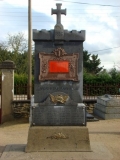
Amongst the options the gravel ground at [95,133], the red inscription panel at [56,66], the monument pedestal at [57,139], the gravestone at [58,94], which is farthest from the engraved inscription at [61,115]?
the gravel ground at [95,133]

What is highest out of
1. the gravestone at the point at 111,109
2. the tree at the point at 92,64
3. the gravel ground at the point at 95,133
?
the tree at the point at 92,64

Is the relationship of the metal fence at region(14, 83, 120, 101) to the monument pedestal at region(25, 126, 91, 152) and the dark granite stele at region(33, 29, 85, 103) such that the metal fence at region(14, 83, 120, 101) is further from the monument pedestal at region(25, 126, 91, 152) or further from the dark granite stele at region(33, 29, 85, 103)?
the monument pedestal at region(25, 126, 91, 152)

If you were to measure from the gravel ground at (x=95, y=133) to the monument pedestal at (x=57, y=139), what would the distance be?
0.80m

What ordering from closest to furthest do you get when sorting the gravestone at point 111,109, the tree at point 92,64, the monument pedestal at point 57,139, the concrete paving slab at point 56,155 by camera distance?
the concrete paving slab at point 56,155
the monument pedestal at point 57,139
the gravestone at point 111,109
the tree at point 92,64

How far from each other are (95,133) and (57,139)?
13.7 ft

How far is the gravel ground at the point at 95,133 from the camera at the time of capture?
26.6 ft

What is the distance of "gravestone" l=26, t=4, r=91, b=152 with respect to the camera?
6.19m

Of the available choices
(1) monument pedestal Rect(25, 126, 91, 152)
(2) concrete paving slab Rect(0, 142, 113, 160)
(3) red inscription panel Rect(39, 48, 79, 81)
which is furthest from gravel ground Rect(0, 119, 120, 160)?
(3) red inscription panel Rect(39, 48, 79, 81)

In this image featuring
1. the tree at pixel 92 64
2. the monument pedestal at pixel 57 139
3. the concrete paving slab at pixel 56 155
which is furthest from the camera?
the tree at pixel 92 64

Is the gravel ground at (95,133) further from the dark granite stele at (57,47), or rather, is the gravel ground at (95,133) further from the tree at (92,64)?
the tree at (92,64)

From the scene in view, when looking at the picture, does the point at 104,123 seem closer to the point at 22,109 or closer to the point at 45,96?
the point at 22,109

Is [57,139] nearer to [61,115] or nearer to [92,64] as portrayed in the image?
[61,115]

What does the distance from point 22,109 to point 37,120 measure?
296 inches

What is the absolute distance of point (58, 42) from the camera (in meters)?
6.34
